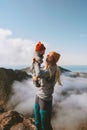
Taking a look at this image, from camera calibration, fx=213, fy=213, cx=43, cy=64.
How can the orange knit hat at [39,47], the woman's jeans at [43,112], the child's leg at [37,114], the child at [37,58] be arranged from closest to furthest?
the child at [37,58] → the orange knit hat at [39,47] → the woman's jeans at [43,112] → the child's leg at [37,114]

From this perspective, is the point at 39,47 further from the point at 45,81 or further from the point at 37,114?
the point at 37,114

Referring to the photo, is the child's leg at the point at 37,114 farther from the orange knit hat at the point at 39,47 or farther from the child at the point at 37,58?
the orange knit hat at the point at 39,47

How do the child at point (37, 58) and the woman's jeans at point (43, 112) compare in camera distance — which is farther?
the woman's jeans at point (43, 112)

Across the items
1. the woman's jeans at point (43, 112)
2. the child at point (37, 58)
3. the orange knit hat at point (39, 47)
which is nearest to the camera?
the child at point (37, 58)

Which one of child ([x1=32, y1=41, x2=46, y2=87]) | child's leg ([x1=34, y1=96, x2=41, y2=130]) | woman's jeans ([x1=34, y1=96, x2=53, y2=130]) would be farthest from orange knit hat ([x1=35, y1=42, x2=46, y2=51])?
child's leg ([x1=34, y1=96, x2=41, y2=130])

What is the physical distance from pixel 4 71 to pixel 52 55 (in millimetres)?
190515

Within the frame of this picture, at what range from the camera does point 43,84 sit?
7.93 metres

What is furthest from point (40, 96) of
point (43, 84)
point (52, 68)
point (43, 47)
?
point (43, 47)

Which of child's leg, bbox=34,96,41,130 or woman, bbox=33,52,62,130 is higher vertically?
woman, bbox=33,52,62,130

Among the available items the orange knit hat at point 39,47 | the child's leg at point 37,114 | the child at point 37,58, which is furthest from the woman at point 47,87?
the orange knit hat at point 39,47

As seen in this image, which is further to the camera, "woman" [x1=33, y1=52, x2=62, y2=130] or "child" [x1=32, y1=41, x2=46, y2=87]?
"woman" [x1=33, y1=52, x2=62, y2=130]

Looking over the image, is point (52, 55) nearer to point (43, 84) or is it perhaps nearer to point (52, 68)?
point (52, 68)

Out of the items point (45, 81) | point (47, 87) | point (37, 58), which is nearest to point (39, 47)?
point (37, 58)

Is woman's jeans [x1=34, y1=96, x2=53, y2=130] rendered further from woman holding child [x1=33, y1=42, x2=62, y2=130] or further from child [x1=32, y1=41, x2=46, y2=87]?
child [x1=32, y1=41, x2=46, y2=87]
